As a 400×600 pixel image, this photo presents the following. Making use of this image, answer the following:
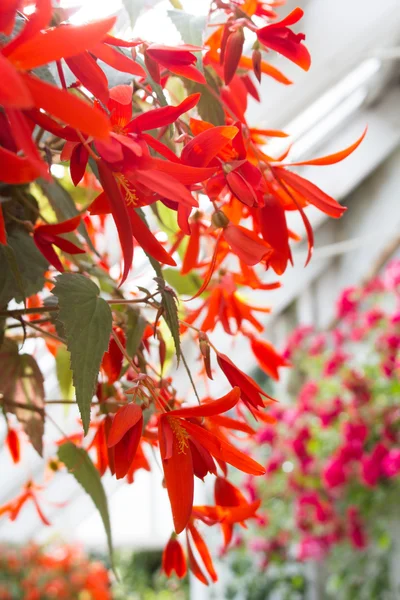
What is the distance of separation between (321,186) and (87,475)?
226 centimetres

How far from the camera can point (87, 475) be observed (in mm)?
400

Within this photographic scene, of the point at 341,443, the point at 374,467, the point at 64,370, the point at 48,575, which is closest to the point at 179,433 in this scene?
the point at 64,370

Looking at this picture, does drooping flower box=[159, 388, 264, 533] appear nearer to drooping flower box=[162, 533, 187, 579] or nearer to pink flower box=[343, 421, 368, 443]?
drooping flower box=[162, 533, 187, 579]

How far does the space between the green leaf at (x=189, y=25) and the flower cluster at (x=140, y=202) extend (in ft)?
0.05

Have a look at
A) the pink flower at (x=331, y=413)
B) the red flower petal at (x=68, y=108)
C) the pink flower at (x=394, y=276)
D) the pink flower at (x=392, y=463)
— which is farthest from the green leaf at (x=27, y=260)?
the pink flower at (x=331, y=413)

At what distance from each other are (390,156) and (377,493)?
1.32 metres

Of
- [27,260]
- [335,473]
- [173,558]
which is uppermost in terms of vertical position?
[27,260]

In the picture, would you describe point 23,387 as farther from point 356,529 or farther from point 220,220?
point 356,529

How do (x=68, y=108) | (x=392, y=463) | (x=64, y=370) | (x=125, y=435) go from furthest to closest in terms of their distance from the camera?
1. (x=392, y=463)
2. (x=64, y=370)
3. (x=125, y=435)
4. (x=68, y=108)

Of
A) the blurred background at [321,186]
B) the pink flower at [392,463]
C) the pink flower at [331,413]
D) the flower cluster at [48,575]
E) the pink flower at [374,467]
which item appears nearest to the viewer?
the blurred background at [321,186]

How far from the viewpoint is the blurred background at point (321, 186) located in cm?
147

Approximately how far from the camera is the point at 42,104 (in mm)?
162

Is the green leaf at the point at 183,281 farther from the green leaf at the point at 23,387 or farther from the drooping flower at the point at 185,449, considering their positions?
the drooping flower at the point at 185,449

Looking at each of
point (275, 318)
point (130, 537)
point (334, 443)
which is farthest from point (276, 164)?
point (130, 537)
